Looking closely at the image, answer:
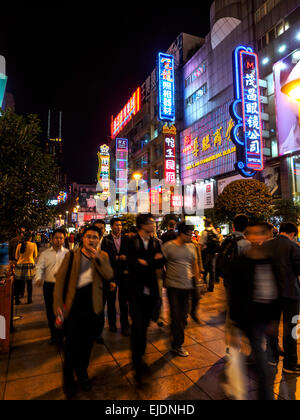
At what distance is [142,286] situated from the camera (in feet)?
12.2

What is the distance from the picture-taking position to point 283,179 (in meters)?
22.8

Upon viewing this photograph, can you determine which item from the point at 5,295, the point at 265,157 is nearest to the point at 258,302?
the point at 5,295

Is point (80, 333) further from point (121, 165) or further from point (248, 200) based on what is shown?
point (121, 165)

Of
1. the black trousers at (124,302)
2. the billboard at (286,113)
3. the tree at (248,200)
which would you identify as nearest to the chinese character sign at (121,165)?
the billboard at (286,113)

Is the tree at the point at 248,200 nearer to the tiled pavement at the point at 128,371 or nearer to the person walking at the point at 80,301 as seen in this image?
the tiled pavement at the point at 128,371

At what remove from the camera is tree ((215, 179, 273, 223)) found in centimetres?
1711

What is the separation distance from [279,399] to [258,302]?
4.18 ft

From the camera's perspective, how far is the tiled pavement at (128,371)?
10.6 ft

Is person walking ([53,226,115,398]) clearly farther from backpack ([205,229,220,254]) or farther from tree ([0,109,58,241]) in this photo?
backpack ([205,229,220,254])

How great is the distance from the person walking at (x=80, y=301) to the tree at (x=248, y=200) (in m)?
15.1

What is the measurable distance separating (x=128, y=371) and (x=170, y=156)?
31556 millimetres

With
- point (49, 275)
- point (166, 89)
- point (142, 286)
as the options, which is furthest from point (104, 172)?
point (142, 286)

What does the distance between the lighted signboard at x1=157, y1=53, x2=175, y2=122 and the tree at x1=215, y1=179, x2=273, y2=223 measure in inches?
670

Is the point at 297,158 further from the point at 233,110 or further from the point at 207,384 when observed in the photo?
the point at 207,384
